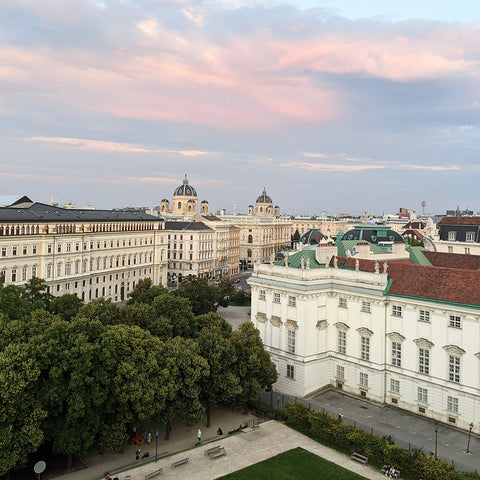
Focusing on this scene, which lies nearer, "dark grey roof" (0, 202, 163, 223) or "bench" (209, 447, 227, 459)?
"bench" (209, 447, 227, 459)

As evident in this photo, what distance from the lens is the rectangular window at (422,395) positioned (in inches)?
1873

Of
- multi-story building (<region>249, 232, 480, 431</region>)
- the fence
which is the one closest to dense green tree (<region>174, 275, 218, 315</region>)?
multi-story building (<region>249, 232, 480, 431</region>)

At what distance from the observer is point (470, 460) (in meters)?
39.1

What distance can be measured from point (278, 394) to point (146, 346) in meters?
20.6

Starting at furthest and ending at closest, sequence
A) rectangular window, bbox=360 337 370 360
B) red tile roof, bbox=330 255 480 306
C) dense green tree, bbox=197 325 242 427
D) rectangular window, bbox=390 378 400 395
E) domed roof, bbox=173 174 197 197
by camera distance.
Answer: domed roof, bbox=173 174 197 197
rectangular window, bbox=360 337 370 360
rectangular window, bbox=390 378 400 395
red tile roof, bbox=330 255 480 306
dense green tree, bbox=197 325 242 427

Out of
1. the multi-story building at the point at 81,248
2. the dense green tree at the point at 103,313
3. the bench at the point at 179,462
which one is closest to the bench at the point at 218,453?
the bench at the point at 179,462

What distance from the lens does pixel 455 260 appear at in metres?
62.5

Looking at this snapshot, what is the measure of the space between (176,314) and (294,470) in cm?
2387

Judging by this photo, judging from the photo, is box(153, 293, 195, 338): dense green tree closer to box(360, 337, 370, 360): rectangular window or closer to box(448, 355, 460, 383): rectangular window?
box(360, 337, 370, 360): rectangular window

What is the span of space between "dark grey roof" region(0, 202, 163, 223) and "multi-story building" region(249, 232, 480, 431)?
46.6 metres

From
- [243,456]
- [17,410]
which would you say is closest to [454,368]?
[243,456]

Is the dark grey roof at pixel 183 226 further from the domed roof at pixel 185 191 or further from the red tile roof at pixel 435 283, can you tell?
the red tile roof at pixel 435 283

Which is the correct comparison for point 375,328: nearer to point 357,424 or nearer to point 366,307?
point 366,307

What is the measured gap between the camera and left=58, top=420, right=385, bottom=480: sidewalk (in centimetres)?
3697
